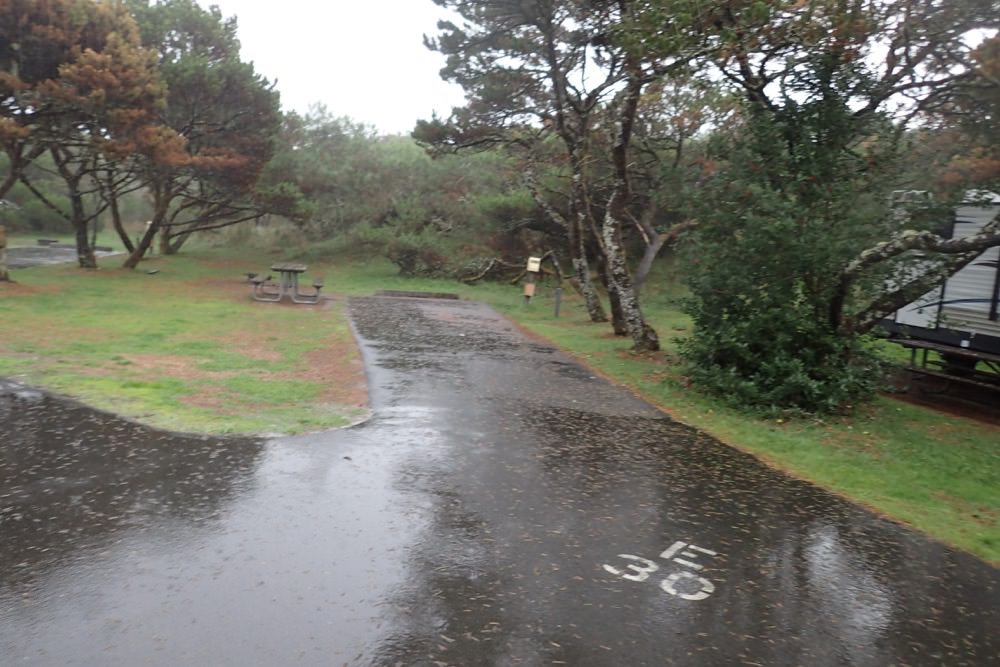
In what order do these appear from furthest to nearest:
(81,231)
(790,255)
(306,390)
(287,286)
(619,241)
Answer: (81,231) → (287,286) → (619,241) → (790,255) → (306,390)

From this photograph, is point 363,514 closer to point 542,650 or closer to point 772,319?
point 542,650

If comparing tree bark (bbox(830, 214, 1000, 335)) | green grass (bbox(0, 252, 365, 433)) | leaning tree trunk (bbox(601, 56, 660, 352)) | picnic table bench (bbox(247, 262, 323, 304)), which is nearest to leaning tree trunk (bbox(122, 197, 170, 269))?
green grass (bbox(0, 252, 365, 433))

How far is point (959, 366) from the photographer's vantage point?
1208 centimetres

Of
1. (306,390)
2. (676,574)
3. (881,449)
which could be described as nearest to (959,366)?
(881,449)

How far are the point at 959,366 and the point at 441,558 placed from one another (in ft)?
36.2

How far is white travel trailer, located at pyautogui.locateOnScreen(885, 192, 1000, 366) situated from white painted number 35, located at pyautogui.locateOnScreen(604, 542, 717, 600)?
8.00 metres

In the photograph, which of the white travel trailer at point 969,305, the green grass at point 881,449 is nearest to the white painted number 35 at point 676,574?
the green grass at point 881,449

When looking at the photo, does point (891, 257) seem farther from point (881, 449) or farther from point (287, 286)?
point (287, 286)

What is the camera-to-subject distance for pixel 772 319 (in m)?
10.0

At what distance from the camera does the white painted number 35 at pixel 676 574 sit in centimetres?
446

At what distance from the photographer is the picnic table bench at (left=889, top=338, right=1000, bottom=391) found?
36.2 feet

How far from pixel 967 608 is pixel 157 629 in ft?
15.6

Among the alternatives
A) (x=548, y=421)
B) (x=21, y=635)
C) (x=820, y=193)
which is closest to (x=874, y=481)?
(x=548, y=421)

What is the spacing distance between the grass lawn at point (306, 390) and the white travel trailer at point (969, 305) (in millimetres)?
1245
